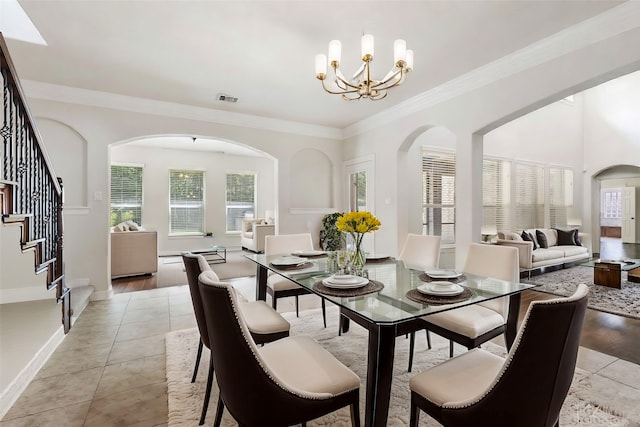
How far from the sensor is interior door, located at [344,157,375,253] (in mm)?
5305

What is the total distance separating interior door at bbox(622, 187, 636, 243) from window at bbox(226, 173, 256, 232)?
12.4 metres

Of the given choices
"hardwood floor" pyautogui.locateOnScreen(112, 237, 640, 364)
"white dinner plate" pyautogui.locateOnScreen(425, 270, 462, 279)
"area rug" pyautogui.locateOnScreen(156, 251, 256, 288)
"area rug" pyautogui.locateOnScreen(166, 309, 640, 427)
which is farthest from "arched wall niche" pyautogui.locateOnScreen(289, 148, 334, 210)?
"white dinner plate" pyautogui.locateOnScreen(425, 270, 462, 279)

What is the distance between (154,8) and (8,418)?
9.29 ft

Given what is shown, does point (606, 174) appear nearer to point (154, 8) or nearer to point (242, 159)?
point (242, 159)

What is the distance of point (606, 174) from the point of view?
7.99m

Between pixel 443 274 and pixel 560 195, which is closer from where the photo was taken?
pixel 443 274

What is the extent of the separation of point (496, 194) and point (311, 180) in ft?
12.7

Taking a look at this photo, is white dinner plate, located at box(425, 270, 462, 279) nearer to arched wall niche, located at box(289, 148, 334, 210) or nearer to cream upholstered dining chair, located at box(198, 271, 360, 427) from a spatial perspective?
cream upholstered dining chair, located at box(198, 271, 360, 427)

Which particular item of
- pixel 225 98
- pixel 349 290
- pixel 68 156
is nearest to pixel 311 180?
pixel 225 98

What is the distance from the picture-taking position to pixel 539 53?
2.91 meters

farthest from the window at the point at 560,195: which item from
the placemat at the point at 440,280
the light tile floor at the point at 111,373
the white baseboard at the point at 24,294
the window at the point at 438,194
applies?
the white baseboard at the point at 24,294

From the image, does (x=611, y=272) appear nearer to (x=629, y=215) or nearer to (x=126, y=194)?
(x=629, y=215)

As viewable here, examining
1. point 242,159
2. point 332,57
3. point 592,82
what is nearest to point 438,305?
point 332,57

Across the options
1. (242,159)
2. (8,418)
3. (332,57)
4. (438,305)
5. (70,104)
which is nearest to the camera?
(438,305)
